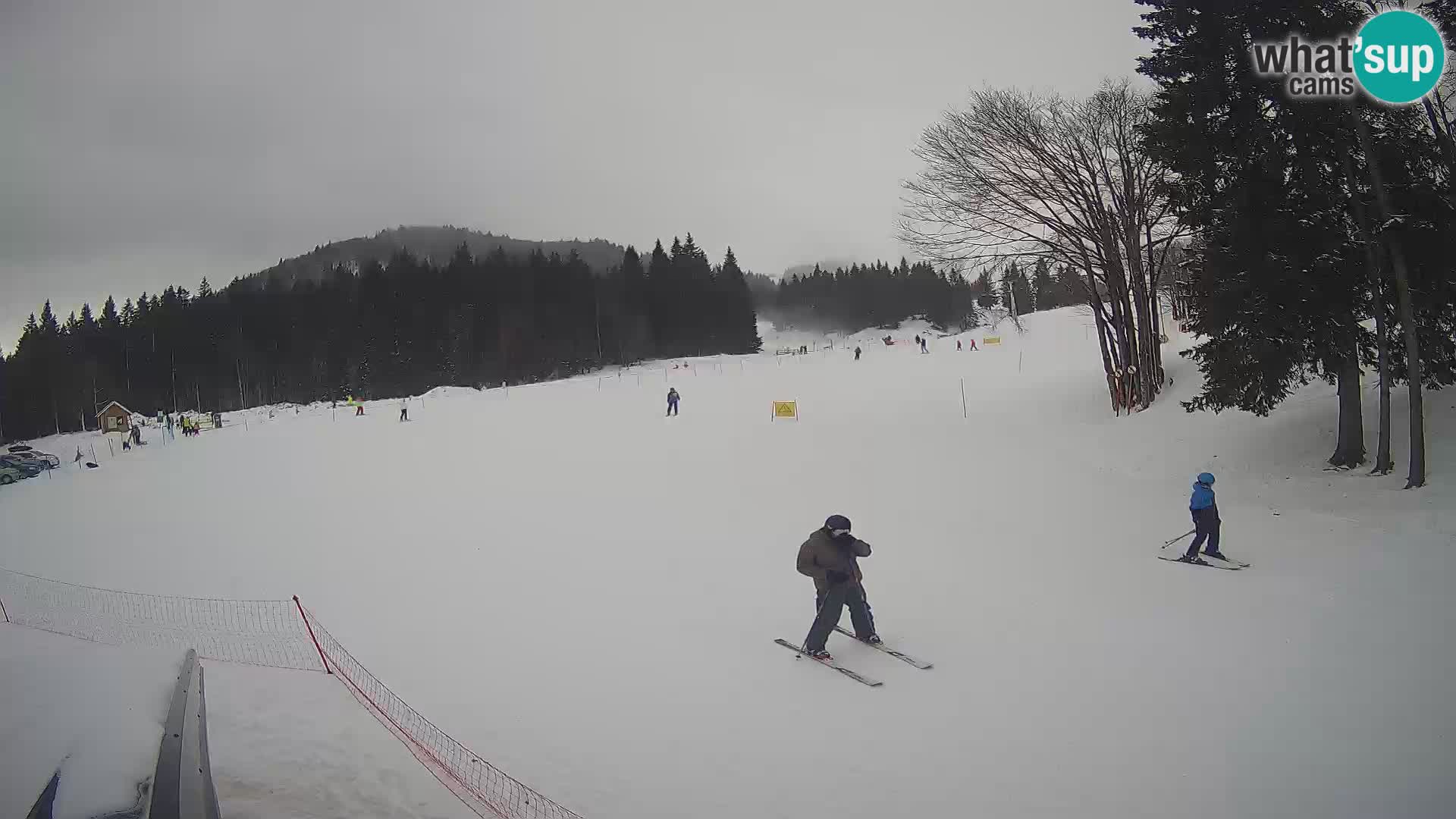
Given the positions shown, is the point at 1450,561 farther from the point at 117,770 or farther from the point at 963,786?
the point at 117,770

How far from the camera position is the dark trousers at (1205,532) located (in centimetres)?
1001

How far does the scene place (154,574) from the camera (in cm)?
1222

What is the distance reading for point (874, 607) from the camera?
959 cm

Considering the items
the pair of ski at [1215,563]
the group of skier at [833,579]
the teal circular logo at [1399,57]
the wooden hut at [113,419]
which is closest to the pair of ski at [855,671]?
the group of skier at [833,579]

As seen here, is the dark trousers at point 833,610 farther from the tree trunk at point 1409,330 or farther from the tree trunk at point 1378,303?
the tree trunk at point 1378,303

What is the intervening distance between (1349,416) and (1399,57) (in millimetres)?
6170

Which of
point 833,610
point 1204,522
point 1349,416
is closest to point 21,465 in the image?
point 833,610

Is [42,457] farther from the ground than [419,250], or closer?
closer

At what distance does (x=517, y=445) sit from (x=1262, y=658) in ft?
71.7

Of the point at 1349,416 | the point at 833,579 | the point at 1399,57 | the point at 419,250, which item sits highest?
the point at 419,250

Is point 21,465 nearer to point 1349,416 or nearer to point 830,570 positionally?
point 830,570

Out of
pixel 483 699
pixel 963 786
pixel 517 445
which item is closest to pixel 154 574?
pixel 483 699

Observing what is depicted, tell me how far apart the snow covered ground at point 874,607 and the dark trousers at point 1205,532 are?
1.17 ft

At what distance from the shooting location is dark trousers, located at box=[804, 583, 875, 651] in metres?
7.68
